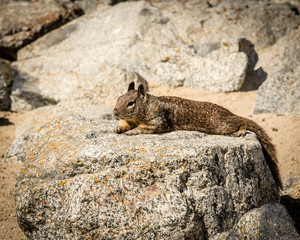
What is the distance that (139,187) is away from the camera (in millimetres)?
3840

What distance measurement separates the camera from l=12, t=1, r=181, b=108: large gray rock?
435 inches

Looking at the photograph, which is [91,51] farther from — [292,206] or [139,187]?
[292,206]

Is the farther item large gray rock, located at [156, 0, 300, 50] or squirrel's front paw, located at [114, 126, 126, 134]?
large gray rock, located at [156, 0, 300, 50]

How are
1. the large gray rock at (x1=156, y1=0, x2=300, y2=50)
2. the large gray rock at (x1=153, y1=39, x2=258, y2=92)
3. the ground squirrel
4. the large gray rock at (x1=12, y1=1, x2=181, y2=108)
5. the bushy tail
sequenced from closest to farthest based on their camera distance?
the ground squirrel → the bushy tail → the large gray rock at (x1=153, y1=39, x2=258, y2=92) → the large gray rock at (x1=12, y1=1, x2=181, y2=108) → the large gray rock at (x1=156, y1=0, x2=300, y2=50)

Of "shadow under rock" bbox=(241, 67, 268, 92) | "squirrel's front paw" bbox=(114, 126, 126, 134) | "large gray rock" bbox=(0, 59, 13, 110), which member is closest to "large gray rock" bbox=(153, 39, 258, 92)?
"shadow under rock" bbox=(241, 67, 268, 92)

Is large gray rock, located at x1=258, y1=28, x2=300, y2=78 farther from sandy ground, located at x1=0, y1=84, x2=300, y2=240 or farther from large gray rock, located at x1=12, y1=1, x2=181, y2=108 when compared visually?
large gray rock, located at x1=12, y1=1, x2=181, y2=108

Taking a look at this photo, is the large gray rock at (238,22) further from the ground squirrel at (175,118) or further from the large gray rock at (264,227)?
the large gray rock at (264,227)

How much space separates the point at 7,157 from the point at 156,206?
565 centimetres

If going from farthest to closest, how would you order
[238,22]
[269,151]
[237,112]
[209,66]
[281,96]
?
[238,22], [209,66], [237,112], [281,96], [269,151]

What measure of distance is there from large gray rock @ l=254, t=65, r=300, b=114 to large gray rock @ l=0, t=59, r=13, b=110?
8659mm

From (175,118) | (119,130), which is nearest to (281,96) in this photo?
Answer: (175,118)

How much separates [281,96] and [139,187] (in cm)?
616

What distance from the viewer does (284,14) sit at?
1263 cm

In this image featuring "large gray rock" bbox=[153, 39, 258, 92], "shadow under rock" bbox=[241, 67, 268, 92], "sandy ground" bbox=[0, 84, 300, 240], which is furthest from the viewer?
"shadow under rock" bbox=[241, 67, 268, 92]
